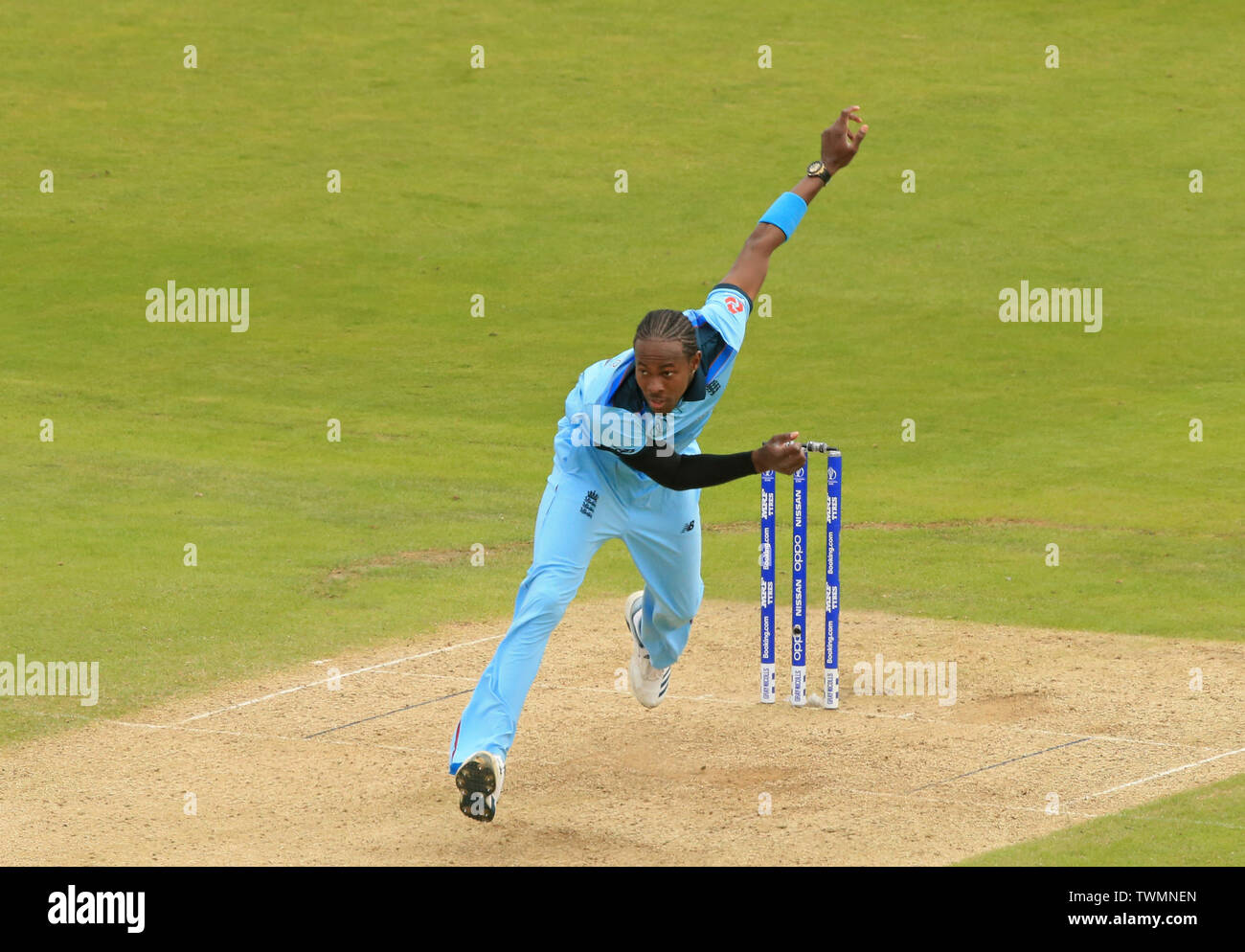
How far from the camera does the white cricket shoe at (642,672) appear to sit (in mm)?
10048

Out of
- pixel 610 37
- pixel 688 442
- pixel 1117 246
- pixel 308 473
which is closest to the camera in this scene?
pixel 688 442

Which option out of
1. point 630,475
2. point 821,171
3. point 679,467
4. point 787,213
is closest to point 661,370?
point 679,467

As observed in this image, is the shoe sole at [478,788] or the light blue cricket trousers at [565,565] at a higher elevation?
the light blue cricket trousers at [565,565]

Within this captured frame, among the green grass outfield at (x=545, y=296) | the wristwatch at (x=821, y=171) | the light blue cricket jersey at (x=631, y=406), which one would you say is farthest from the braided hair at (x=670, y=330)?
the green grass outfield at (x=545, y=296)

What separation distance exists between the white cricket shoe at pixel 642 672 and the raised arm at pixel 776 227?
2.02m

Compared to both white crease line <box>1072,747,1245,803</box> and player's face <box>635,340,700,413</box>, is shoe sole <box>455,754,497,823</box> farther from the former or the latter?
white crease line <box>1072,747,1245,803</box>

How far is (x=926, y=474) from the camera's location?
62.4 feet

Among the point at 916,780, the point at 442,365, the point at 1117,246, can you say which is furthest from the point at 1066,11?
the point at 916,780

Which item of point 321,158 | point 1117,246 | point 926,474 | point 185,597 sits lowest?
point 185,597

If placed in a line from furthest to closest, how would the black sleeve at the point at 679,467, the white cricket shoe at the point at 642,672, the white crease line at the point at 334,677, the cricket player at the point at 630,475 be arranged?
1. the white crease line at the point at 334,677
2. the white cricket shoe at the point at 642,672
3. the black sleeve at the point at 679,467
4. the cricket player at the point at 630,475

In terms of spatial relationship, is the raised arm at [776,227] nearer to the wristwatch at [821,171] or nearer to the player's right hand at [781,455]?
the wristwatch at [821,171]

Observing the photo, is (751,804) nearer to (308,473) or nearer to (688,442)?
(688,442)

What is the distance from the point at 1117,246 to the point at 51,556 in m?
19.5

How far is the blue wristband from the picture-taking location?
9328 mm
